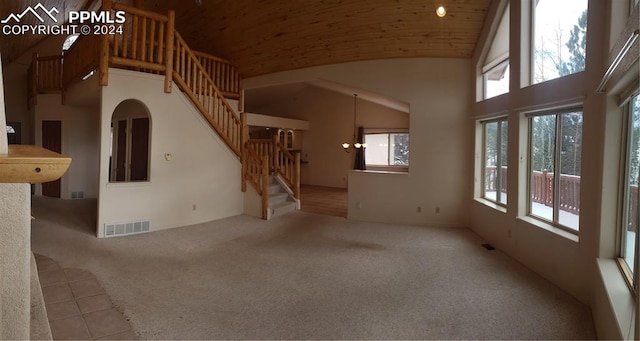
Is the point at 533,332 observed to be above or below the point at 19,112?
below

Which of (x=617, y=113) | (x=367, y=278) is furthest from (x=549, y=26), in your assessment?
(x=367, y=278)

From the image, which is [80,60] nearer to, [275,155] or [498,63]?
[275,155]

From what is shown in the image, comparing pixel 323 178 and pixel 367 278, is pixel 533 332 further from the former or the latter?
pixel 323 178

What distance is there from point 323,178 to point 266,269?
8.19m

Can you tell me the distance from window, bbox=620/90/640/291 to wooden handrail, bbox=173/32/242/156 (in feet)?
19.6

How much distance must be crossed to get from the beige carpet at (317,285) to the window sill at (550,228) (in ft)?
1.80

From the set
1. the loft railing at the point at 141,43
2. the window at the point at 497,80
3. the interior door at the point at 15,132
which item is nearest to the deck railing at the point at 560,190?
the window at the point at 497,80

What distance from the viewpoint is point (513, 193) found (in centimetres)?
423

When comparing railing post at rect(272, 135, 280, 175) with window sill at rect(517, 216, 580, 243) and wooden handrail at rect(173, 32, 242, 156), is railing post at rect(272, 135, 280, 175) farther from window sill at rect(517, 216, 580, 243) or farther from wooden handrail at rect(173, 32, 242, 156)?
window sill at rect(517, 216, 580, 243)

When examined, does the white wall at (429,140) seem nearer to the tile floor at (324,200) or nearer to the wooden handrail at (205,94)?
the tile floor at (324,200)

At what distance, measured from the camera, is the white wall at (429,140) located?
5.87 meters

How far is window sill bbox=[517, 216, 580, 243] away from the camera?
3.25 meters

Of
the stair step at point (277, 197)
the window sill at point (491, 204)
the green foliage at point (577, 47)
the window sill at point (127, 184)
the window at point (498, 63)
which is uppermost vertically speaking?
the window at point (498, 63)

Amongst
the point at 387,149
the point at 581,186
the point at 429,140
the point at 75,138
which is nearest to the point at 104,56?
the point at 75,138
